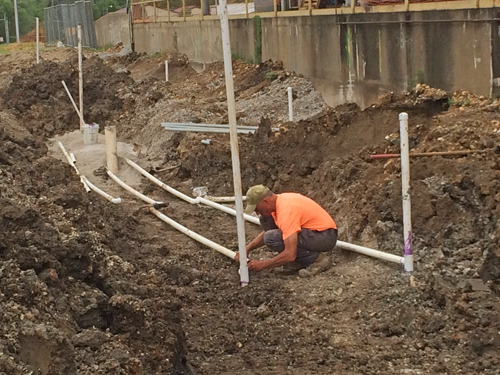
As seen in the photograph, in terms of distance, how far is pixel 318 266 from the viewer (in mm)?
8102

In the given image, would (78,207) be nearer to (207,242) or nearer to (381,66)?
(207,242)

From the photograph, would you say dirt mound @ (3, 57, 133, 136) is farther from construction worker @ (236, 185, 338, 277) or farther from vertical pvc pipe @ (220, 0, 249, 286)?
vertical pvc pipe @ (220, 0, 249, 286)

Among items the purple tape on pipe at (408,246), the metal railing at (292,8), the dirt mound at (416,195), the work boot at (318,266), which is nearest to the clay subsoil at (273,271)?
the dirt mound at (416,195)

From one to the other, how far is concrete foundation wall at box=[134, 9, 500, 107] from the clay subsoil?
0.44m

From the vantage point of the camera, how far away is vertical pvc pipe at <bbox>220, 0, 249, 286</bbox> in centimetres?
701

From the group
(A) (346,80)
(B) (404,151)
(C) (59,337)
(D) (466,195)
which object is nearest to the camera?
(C) (59,337)

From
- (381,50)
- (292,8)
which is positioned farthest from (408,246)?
(292,8)

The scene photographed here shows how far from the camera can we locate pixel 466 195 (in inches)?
334

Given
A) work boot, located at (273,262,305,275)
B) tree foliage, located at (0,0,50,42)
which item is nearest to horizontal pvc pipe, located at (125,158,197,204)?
work boot, located at (273,262,305,275)

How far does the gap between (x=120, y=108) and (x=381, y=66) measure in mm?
8677

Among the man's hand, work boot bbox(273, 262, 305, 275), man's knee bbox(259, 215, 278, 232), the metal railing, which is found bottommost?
work boot bbox(273, 262, 305, 275)

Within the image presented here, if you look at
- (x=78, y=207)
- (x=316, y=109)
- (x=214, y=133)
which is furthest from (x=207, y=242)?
(x=316, y=109)

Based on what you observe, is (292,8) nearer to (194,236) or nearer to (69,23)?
(194,236)

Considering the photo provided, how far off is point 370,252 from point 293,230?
84cm
